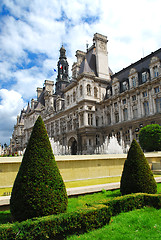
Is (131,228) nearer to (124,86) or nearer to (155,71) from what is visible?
(155,71)

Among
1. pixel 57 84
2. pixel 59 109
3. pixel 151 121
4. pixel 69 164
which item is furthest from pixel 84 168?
pixel 57 84

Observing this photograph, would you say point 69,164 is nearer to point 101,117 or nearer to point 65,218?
point 65,218

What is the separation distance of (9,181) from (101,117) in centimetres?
2881

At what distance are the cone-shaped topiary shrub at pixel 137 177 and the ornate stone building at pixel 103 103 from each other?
16.4 metres

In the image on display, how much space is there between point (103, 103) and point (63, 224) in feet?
111

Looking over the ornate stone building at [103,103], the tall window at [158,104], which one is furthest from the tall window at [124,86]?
the tall window at [158,104]

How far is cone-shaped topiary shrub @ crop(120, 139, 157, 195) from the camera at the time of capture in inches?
284

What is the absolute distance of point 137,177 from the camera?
7.25m

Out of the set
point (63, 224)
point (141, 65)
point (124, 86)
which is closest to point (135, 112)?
point (124, 86)

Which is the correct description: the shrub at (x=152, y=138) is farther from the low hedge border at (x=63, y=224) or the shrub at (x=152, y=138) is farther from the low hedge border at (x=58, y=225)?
the low hedge border at (x=58, y=225)

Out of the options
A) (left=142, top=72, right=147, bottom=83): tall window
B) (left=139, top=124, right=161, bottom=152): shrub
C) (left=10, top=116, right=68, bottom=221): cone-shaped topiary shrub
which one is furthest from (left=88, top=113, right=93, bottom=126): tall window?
(left=10, top=116, right=68, bottom=221): cone-shaped topiary shrub

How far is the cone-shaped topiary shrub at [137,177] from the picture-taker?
720 cm

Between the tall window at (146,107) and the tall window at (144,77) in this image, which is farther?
the tall window at (144,77)

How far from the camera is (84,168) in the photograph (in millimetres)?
12414
